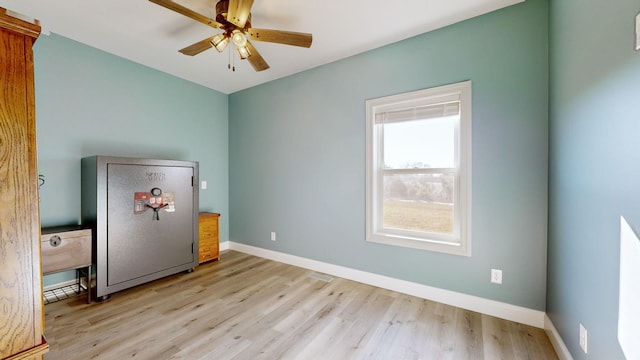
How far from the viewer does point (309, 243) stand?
325 centimetres

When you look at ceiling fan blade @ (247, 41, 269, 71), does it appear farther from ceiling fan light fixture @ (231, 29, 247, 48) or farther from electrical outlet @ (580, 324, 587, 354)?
electrical outlet @ (580, 324, 587, 354)

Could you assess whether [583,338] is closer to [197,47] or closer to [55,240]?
[197,47]

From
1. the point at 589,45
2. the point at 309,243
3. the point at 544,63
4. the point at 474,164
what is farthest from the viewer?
the point at 309,243

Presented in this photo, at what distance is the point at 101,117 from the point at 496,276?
4287mm

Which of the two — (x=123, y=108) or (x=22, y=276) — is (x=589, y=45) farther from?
(x=123, y=108)

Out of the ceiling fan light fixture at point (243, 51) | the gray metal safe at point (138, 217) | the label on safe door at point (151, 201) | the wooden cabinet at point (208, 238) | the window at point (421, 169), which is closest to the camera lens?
the ceiling fan light fixture at point (243, 51)

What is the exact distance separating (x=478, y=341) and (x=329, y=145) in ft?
7.49

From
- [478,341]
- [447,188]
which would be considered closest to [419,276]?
[478,341]

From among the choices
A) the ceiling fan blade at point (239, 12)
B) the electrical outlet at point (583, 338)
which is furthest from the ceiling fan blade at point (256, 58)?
the electrical outlet at point (583, 338)

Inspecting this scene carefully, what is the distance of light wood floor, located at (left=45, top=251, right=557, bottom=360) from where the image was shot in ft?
5.65

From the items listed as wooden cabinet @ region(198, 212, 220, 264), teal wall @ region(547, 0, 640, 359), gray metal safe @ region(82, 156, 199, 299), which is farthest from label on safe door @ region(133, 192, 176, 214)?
teal wall @ region(547, 0, 640, 359)

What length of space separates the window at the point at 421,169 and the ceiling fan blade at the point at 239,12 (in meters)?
1.47

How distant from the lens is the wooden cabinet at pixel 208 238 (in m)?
3.37

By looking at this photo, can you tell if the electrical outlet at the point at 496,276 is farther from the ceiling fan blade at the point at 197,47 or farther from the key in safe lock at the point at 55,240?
the key in safe lock at the point at 55,240
